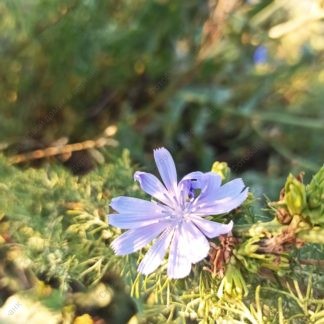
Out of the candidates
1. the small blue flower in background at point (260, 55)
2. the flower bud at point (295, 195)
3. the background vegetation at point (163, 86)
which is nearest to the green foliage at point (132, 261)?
the flower bud at point (295, 195)

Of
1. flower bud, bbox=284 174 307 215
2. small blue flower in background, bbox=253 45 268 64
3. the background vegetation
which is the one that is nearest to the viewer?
flower bud, bbox=284 174 307 215

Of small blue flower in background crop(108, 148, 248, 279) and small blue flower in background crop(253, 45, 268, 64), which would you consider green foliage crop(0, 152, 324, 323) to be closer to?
small blue flower in background crop(108, 148, 248, 279)

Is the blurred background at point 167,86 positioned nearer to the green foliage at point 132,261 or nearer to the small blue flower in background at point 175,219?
the green foliage at point 132,261

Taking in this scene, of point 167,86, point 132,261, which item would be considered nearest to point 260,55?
point 167,86

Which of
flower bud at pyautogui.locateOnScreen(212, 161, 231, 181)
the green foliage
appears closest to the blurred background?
the green foliage

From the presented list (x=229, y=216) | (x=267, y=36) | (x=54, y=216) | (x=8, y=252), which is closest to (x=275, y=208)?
(x=229, y=216)

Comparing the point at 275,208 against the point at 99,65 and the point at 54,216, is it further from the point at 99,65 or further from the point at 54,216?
the point at 99,65
